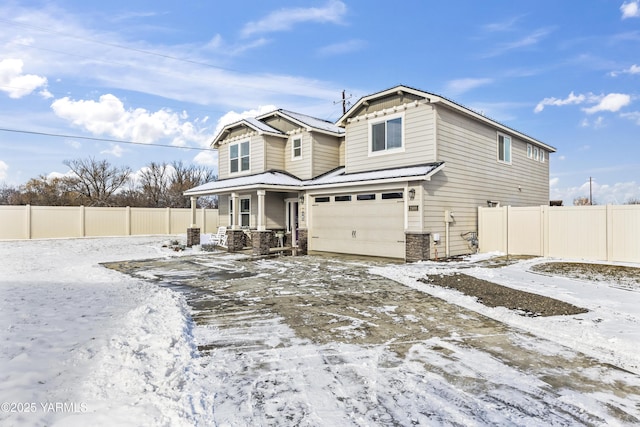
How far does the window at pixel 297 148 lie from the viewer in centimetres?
1758

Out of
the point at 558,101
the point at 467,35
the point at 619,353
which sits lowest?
the point at 619,353

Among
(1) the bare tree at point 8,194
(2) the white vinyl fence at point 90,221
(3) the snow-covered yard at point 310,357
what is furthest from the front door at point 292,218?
(1) the bare tree at point 8,194

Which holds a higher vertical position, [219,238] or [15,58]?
[15,58]

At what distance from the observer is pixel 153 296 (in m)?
7.16

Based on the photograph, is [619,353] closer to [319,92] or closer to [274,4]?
[274,4]

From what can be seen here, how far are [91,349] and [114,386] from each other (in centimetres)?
119

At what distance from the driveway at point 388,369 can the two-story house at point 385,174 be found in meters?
6.00

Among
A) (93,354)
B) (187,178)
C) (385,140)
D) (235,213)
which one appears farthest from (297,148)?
(187,178)

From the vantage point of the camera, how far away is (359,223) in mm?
14023

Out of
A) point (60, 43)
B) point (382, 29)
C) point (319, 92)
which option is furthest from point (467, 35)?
point (60, 43)

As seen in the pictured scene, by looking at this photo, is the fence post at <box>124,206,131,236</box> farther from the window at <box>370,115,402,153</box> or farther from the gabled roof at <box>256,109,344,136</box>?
the window at <box>370,115,402,153</box>

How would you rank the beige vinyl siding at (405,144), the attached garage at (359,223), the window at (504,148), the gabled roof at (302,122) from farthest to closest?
1. the gabled roof at (302,122)
2. the window at (504,148)
3. the attached garage at (359,223)
4. the beige vinyl siding at (405,144)

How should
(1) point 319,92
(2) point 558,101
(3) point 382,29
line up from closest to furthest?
(3) point 382,29 < (2) point 558,101 < (1) point 319,92

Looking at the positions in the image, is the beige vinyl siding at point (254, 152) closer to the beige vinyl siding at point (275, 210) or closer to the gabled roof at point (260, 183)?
the gabled roof at point (260, 183)
